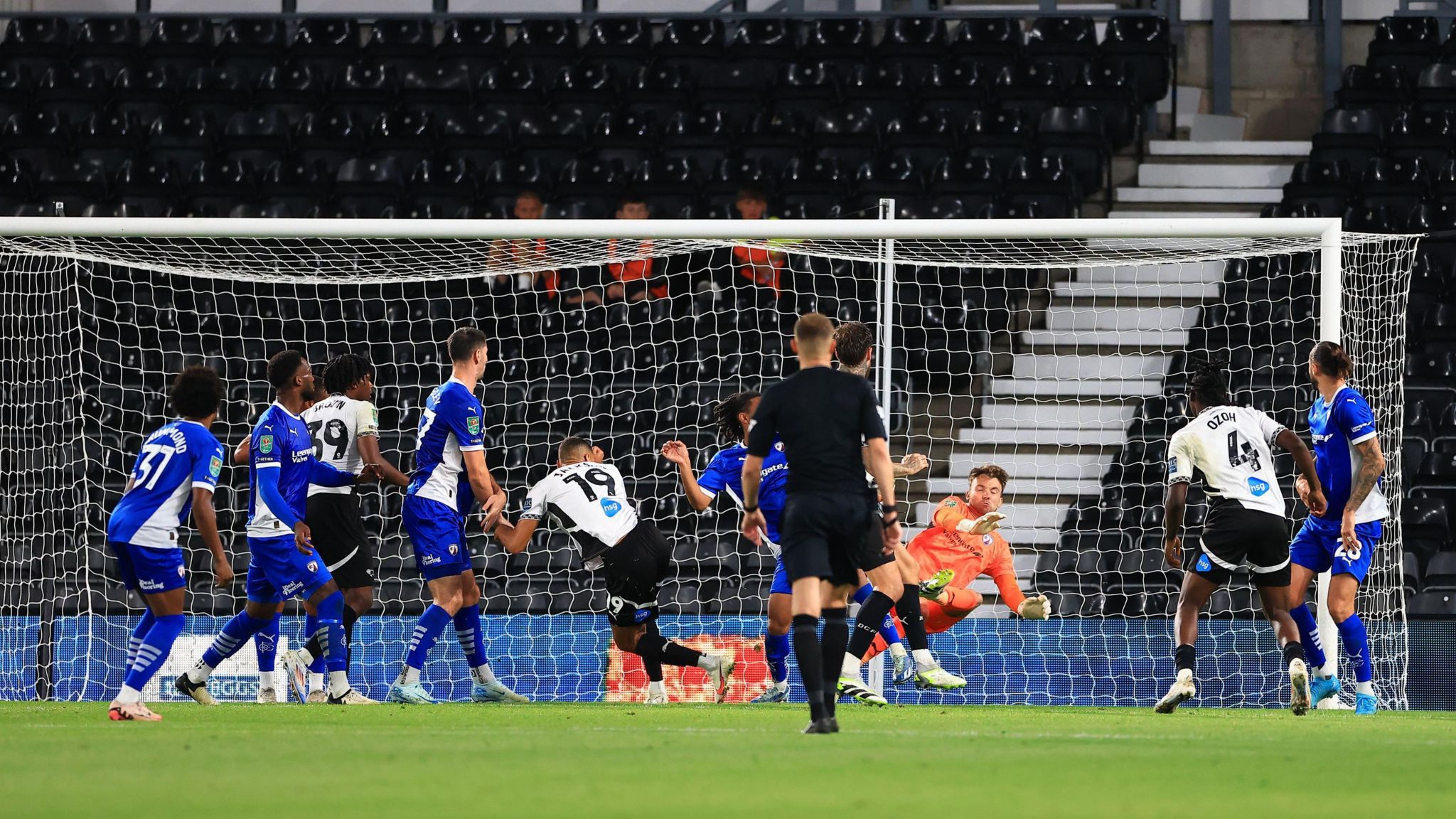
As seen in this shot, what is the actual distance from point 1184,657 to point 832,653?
9.88ft

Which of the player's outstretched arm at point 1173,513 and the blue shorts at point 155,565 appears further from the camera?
the player's outstretched arm at point 1173,513

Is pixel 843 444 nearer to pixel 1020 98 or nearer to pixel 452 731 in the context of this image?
pixel 452 731

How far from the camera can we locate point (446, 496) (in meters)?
9.57

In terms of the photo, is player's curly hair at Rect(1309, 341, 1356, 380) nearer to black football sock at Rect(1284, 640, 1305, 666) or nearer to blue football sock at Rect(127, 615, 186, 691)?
black football sock at Rect(1284, 640, 1305, 666)

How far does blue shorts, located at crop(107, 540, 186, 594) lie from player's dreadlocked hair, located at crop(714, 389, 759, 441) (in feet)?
10.1

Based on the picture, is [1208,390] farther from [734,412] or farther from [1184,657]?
[734,412]

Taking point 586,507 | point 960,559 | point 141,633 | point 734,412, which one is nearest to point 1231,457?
point 960,559

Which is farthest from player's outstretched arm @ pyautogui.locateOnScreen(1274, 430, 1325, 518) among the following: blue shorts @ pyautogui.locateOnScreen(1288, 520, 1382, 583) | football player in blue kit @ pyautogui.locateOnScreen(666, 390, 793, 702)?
football player in blue kit @ pyautogui.locateOnScreen(666, 390, 793, 702)

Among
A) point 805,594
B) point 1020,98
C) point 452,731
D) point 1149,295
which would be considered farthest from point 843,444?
point 1020,98

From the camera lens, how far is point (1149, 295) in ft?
44.9

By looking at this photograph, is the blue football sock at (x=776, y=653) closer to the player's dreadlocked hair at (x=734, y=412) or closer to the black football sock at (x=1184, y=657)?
the player's dreadlocked hair at (x=734, y=412)

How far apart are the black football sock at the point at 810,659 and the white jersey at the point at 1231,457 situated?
3.46 meters

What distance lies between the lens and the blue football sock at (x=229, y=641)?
9109 mm

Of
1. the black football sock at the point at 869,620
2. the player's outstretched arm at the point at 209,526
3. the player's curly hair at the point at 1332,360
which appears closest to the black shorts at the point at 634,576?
the black football sock at the point at 869,620
